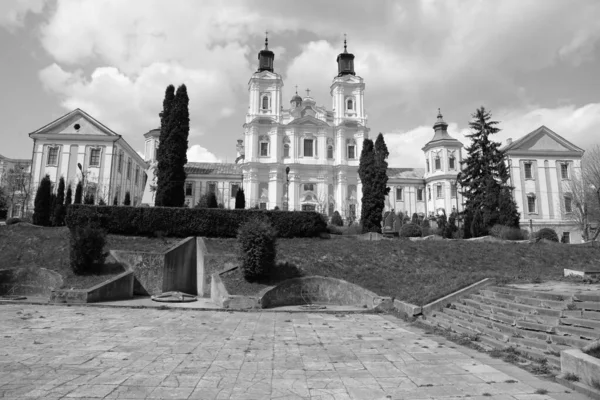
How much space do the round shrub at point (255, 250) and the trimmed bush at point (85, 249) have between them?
6.10 m

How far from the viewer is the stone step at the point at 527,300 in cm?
883

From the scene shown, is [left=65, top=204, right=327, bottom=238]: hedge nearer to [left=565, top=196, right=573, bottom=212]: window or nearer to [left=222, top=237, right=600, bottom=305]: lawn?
[left=222, top=237, right=600, bottom=305]: lawn

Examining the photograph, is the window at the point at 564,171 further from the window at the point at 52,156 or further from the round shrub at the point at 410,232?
the window at the point at 52,156

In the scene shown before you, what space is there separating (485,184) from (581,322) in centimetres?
3055

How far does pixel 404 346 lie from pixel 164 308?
853 cm

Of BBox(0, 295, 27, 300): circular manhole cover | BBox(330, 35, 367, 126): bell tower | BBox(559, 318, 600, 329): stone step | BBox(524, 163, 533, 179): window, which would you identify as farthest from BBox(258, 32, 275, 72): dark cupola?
BBox(559, 318, 600, 329): stone step

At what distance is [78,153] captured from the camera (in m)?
47.7

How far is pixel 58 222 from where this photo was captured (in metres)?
28.5

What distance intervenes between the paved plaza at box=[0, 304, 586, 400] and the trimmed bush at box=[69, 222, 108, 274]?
5090 mm

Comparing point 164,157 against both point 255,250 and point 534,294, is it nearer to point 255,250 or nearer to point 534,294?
point 255,250

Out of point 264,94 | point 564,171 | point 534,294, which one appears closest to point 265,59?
point 264,94

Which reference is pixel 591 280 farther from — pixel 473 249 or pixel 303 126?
pixel 303 126

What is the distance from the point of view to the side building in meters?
47.0

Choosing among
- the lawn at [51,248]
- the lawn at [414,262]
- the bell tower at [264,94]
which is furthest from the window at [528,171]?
the lawn at [51,248]
